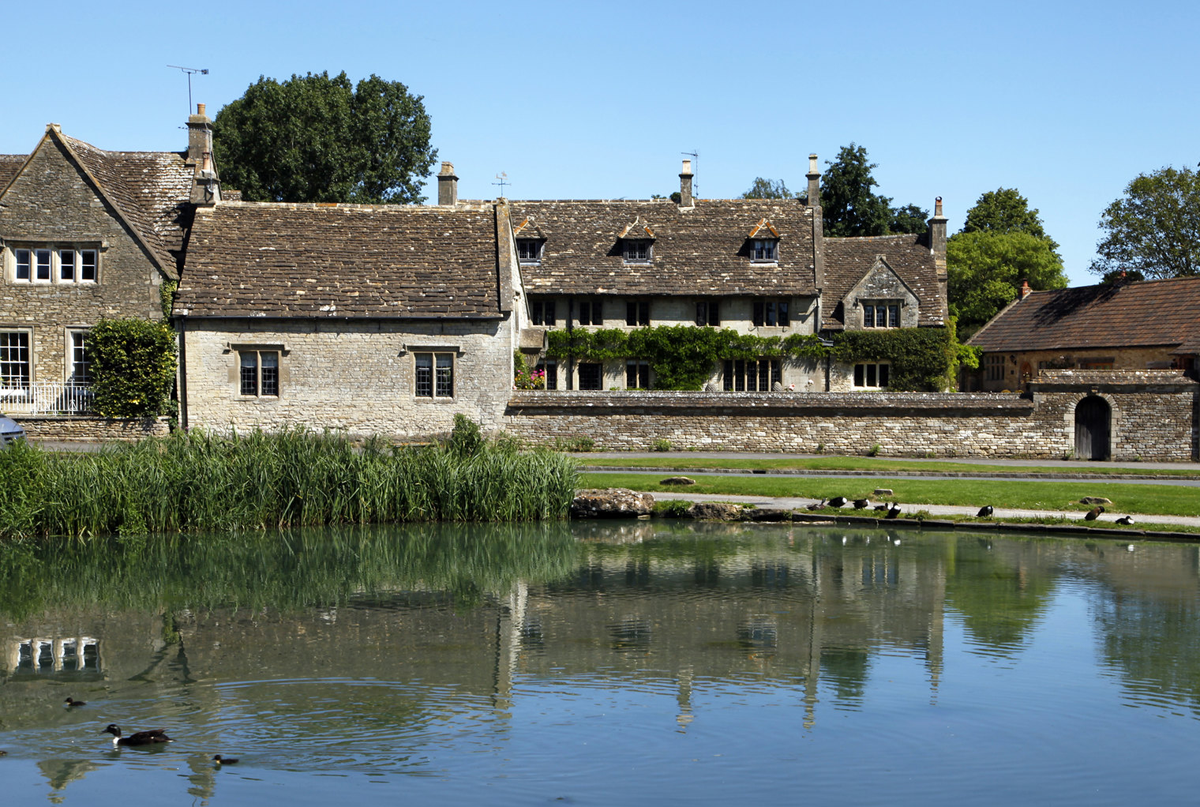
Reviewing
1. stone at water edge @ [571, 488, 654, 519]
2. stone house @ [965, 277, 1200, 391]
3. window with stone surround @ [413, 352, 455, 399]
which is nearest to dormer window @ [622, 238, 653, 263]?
window with stone surround @ [413, 352, 455, 399]

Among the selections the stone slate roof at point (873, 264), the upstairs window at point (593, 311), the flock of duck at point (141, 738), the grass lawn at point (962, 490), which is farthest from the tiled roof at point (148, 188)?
the flock of duck at point (141, 738)

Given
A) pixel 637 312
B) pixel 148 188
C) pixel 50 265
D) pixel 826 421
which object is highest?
pixel 148 188

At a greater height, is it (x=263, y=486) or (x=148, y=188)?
(x=148, y=188)

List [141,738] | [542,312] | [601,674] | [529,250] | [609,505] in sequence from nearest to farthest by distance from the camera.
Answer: [141,738] → [601,674] → [609,505] → [542,312] → [529,250]

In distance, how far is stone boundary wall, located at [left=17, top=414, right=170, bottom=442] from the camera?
3700 centimetres

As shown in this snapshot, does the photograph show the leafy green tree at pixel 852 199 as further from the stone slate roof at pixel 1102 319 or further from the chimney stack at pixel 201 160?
the chimney stack at pixel 201 160

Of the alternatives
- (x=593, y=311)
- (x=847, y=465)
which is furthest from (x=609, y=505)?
(x=593, y=311)

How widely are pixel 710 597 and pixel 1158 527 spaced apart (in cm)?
1224

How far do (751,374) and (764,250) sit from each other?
6.14 metres

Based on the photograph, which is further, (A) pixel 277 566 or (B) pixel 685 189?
(B) pixel 685 189

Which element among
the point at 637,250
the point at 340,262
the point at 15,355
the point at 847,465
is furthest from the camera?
the point at 637,250

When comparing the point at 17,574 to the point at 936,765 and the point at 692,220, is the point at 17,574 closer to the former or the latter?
the point at 936,765

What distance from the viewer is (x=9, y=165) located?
1657 inches

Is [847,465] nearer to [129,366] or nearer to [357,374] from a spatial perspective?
[357,374]
